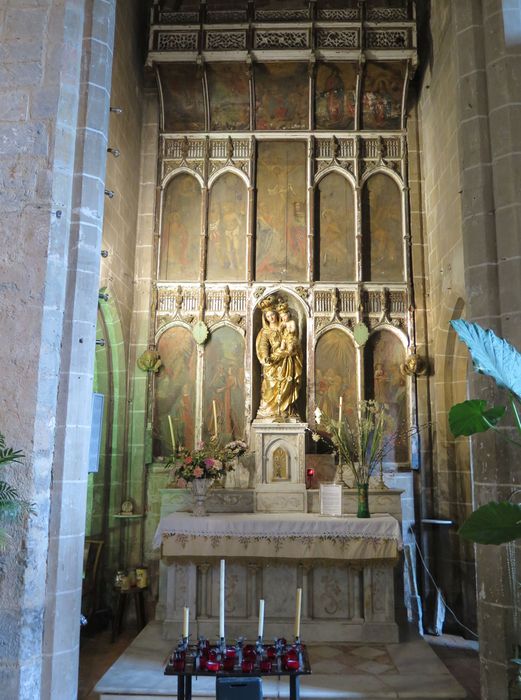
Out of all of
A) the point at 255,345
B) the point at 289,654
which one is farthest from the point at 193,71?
the point at 289,654

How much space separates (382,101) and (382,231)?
6.93 feet

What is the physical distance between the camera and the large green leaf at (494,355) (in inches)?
156

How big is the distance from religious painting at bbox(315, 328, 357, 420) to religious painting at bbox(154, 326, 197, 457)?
1842 mm

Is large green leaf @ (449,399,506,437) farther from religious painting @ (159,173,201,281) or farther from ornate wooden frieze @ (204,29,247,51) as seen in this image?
ornate wooden frieze @ (204,29,247,51)

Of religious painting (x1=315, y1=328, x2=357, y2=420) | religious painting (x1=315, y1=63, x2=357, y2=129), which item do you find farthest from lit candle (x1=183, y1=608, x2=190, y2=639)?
religious painting (x1=315, y1=63, x2=357, y2=129)

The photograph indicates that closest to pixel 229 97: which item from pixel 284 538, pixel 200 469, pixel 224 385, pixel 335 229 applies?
pixel 335 229

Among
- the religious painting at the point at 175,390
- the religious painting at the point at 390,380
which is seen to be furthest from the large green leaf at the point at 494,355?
the religious painting at the point at 175,390

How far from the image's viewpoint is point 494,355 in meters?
4.02

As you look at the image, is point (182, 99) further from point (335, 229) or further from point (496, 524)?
point (496, 524)

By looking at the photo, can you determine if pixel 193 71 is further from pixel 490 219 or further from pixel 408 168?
pixel 490 219

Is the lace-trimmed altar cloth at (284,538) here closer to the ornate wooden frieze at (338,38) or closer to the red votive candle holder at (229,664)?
the red votive candle holder at (229,664)

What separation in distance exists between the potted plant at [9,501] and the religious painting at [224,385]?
4.72 metres

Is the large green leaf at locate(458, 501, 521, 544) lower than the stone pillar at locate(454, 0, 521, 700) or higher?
lower

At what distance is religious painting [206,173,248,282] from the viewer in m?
9.84
